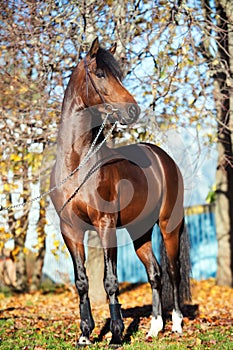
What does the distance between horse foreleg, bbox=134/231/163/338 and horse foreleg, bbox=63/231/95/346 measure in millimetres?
752

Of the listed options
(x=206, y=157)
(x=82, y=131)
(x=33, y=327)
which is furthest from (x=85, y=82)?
(x=206, y=157)

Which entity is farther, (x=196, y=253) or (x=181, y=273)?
(x=196, y=253)

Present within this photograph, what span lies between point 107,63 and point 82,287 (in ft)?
6.66

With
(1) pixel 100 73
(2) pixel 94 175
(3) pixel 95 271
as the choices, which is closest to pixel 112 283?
(2) pixel 94 175

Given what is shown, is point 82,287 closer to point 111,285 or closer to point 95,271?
point 111,285

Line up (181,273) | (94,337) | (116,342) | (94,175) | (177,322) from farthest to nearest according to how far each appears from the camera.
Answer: (181,273), (177,322), (94,337), (94,175), (116,342)

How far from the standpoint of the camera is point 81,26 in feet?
22.3

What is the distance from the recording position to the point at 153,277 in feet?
17.7

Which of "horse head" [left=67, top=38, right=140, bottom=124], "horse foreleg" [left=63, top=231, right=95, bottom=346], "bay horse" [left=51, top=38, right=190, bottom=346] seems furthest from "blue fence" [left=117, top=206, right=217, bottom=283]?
"horse head" [left=67, top=38, right=140, bottom=124]

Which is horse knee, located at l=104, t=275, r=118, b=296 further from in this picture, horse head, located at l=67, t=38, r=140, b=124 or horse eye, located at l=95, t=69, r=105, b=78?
horse eye, located at l=95, t=69, r=105, b=78

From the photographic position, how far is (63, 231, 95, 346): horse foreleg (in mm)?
4465

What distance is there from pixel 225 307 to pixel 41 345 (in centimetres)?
355

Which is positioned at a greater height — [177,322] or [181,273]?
[181,273]

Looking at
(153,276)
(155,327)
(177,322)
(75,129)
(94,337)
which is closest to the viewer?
(75,129)
